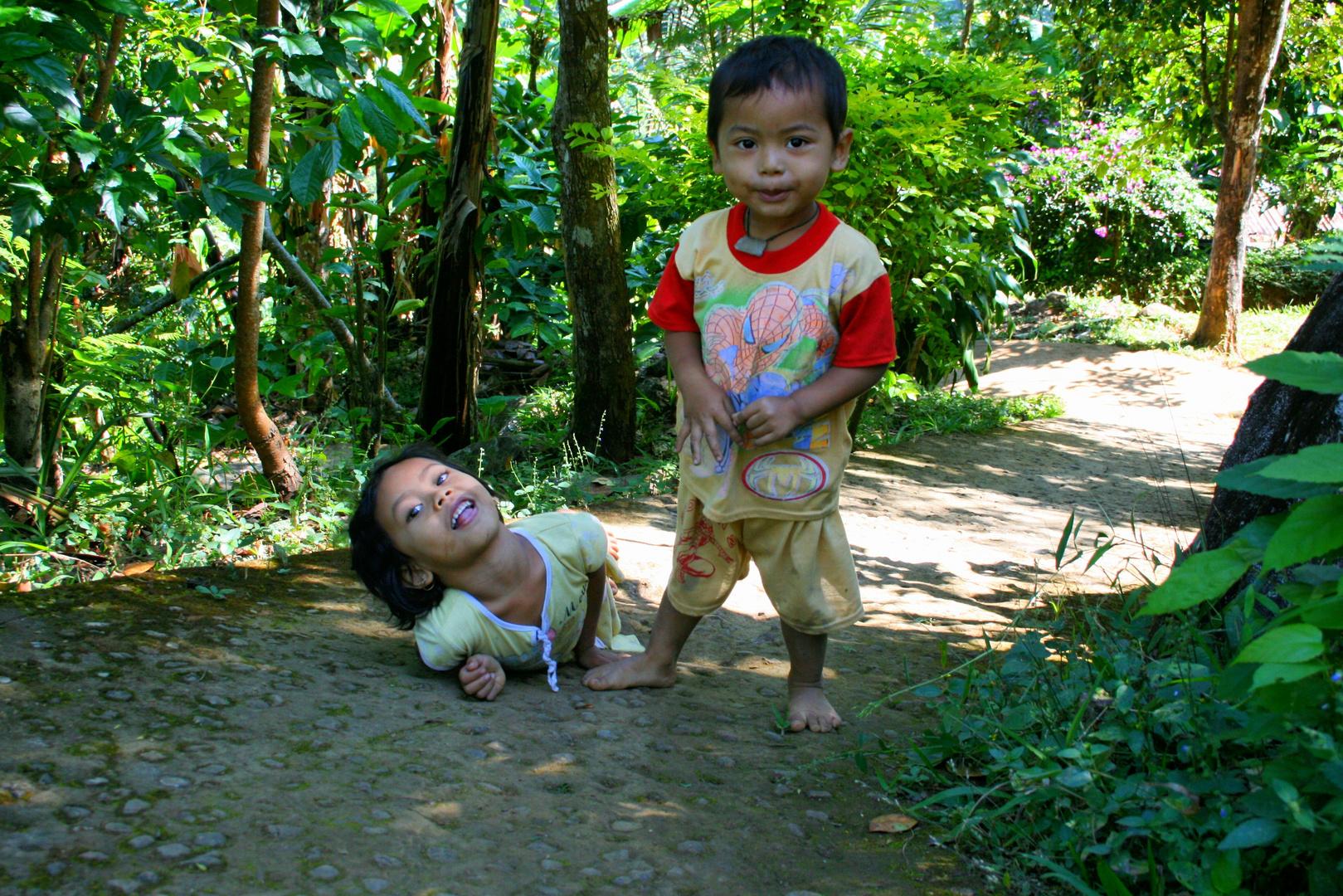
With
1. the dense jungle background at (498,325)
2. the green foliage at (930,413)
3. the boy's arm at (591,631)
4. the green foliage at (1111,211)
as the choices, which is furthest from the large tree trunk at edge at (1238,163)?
the boy's arm at (591,631)

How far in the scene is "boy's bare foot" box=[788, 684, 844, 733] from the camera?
7.46ft

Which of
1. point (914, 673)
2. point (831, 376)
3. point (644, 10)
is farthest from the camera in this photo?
point (644, 10)

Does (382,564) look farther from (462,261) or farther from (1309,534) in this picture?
(462,261)

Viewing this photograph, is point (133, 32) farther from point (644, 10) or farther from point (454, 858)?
point (644, 10)

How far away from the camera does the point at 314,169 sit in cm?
295

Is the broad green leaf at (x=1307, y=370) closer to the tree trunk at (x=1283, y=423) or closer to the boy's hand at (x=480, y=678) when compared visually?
the tree trunk at (x=1283, y=423)

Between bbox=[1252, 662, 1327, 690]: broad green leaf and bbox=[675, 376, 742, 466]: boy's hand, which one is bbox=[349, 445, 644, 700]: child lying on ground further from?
bbox=[1252, 662, 1327, 690]: broad green leaf

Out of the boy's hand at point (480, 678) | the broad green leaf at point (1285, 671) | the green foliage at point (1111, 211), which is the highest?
the green foliage at point (1111, 211)

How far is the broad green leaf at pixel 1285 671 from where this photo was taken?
3.90 ft

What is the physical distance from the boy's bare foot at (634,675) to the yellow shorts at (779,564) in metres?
0.22

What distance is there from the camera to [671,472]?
4.56 m

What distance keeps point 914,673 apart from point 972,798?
940 millimetres

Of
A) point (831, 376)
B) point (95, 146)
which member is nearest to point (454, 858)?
point (831, 376)

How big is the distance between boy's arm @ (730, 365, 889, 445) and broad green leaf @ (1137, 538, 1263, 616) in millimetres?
815
